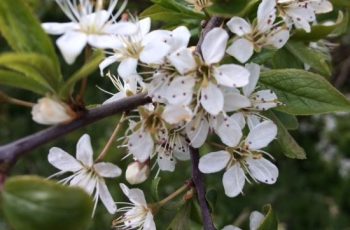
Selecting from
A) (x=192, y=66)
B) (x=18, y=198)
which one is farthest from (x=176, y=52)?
(x=18, y=198)

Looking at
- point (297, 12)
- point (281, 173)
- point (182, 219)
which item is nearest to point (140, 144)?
point (182, 219)

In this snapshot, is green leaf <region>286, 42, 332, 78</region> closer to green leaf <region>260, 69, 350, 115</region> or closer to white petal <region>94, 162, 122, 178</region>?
green leaf <region>260, 69, 350, 115</region>

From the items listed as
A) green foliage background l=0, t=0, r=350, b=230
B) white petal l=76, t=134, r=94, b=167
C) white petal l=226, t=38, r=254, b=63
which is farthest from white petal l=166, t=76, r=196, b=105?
green foliage background l=0, t=0, r=350, b=230

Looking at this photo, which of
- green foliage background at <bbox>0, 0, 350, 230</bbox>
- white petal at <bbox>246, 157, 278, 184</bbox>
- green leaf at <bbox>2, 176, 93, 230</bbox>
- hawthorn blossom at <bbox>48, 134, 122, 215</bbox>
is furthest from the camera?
green foliage background at <bbox>0, 0, 350, 230</bbox>

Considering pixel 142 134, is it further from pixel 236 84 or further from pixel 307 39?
pixel 307 39

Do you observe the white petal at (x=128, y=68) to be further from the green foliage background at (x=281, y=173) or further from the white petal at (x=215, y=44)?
the green foliage background at (x=281, y=173)
